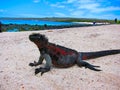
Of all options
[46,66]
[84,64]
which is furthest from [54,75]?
[84,64]

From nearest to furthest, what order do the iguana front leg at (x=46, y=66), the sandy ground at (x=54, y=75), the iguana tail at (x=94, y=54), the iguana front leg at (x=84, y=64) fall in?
the sandy ground at (x=54, y=75) < the iguana front leg at (x=46, y=66) < the iguana front leg at (x=84, y=64) < the iguana tail at (x=94, y=54)

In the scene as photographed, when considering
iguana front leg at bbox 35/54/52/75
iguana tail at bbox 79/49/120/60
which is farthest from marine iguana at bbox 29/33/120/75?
iguana tail at bbox 79/49/120/60

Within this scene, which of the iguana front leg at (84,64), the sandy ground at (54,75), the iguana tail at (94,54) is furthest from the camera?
the iguana tail at (94,54)

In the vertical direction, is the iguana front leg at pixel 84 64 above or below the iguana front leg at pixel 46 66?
below

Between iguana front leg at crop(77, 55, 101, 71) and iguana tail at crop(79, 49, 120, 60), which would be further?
iguana tail at crop(79, 49, 120, 60)

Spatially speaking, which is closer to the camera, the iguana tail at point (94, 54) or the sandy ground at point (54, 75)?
the sandy ground at point (54, 75)

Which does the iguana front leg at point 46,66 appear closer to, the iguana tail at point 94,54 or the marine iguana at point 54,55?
the marine iguana at point 54,55

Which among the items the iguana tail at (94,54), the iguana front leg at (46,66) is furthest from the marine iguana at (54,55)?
the iguana tail at (94,54)

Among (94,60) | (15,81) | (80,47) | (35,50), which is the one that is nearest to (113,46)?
(80,47)

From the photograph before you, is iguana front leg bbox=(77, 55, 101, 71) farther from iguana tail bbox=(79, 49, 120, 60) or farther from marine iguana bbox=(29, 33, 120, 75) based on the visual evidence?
iguana tail bbox=(79, 49, 120, 60)

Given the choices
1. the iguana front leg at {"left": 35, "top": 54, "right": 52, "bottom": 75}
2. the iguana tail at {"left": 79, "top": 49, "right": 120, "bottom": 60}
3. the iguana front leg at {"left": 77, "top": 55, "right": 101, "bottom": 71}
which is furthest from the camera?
the iguana tail at {"left": 79, "top": 49, "right": 120, "bottom": 60}

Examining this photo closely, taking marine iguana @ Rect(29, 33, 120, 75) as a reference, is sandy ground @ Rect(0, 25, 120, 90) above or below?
below

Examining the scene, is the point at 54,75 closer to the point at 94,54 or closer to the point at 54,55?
the point at 54,55

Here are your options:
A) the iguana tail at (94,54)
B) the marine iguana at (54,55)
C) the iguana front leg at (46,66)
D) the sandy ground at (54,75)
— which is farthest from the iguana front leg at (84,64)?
the iguana front leg at (46,66)
